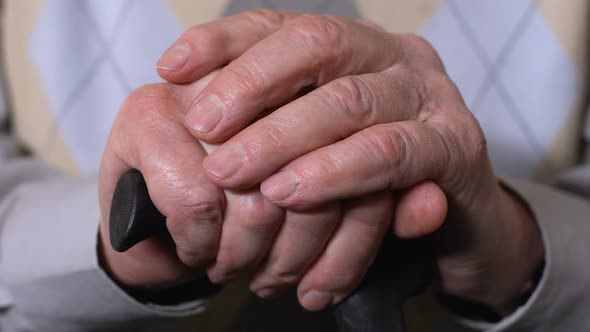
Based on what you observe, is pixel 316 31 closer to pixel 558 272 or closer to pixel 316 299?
pixel 316 299

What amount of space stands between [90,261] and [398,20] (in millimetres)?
439

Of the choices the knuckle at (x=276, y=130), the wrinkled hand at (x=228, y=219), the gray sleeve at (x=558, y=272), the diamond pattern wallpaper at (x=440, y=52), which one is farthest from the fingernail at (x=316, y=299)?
the diamond pattern wallpaper at (x=440, y=52)

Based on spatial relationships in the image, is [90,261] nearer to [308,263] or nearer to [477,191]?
[308,263]

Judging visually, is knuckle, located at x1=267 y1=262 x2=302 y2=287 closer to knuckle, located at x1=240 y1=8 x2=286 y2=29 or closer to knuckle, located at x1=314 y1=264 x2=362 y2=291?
knuckle, located at x1=314 y1=264 x2=362 y2=291

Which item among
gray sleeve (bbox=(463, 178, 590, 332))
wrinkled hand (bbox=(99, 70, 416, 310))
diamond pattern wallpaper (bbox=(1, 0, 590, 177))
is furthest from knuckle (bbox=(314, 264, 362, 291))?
diamond pattern wallpaper (bbox=(1, 0, 590, 177))

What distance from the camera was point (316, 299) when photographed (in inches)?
15.7

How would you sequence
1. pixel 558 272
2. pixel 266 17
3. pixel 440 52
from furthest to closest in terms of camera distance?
pixel 440 52 < pixel 558 272 < pixel 266 17

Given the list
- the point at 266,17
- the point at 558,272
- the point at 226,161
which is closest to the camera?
the point at 226,161

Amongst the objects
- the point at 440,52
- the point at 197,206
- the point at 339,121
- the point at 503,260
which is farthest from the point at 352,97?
the point at 440,52

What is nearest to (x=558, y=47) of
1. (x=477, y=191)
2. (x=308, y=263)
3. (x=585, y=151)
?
(x=585, y=151)

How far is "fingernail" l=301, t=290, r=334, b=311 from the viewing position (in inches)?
15.6

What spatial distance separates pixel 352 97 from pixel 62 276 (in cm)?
33

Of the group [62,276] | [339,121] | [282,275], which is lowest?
[62,276]

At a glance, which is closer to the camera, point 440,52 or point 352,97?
point 352,97
